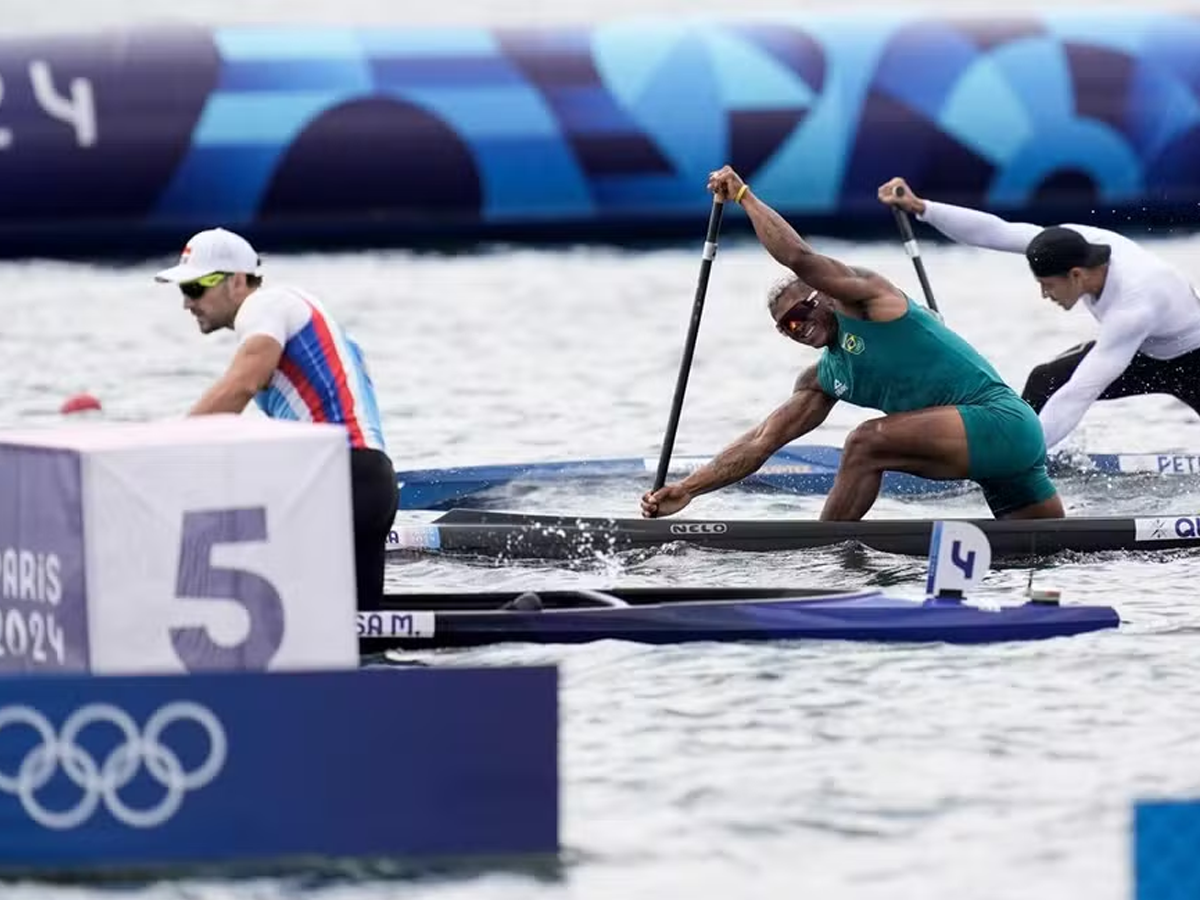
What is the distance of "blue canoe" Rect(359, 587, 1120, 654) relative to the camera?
34.1 ft

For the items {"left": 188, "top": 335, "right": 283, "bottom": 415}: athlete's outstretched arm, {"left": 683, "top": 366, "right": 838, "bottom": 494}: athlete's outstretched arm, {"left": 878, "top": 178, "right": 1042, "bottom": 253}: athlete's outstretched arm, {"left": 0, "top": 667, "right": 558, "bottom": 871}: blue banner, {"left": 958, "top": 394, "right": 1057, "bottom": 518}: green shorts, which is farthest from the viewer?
{"left": 878, "top": 178, "right": 1042, "bottom": 253}: athlete's outstretched arm

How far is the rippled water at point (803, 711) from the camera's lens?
8.11 m

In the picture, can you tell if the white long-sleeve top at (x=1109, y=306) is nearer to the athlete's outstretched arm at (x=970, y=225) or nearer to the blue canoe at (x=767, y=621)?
the athlete's outstretched arm at (x=970, y=225)

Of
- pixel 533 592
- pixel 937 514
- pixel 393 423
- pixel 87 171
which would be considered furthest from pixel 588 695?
pixel 87 171

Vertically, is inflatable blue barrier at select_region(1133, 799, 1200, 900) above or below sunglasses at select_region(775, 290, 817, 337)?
below

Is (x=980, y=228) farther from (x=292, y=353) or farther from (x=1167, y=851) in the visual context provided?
(x=1167, y=851)

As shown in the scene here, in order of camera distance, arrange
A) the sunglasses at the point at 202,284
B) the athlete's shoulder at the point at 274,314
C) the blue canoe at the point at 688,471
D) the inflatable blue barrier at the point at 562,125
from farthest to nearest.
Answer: the inflatable blue barrier at the point at 562,125 < the blue canoe at the point at 688,471 < the sunglasses at the point at 202,284 < the athlete's shoulder at the point at 274,314

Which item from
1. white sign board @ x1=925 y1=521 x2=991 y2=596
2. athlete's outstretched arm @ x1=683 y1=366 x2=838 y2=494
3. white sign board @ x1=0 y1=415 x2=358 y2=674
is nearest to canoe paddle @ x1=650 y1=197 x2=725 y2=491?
athlete's outstretched arm @ x1=683 y1=366 x2=838 y2=494

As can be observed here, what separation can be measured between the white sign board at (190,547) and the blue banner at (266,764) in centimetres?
50

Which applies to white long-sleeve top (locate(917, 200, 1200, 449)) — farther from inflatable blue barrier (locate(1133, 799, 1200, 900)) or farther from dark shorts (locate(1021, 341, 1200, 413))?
inflatable blue barrier (locate(1133, 799, 1200, 900))

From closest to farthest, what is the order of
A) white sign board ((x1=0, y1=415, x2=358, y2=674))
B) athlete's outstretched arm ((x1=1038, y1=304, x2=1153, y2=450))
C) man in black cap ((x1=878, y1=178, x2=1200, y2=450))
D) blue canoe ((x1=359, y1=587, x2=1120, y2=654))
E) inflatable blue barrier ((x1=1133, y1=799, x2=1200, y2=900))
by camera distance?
inflatable blue barrier ((x1=1133, y1=799, x2=1200, y2=900)), white sign board ((x1=0, y1=415, x2=358, y2=674)), blue canoe ((x1=359, y1=587, x2=1120, y2=654)), man in black cap ((x1=878, y1=178, x2=1200, y2=450)), athlete's outstretched arm ((x1=1038, y1=304, x2=1153, y2=450))

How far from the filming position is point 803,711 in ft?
32.6

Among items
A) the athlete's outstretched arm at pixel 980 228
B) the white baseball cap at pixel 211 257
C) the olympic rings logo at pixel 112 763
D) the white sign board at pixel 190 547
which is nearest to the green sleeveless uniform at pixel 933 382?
the athlete's outstretched arm at pixel 980 228

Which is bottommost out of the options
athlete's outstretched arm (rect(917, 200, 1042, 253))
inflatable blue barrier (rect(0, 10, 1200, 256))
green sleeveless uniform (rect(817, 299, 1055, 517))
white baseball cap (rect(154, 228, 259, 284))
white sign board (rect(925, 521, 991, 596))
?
white sign board (rect(925, 521, 991, 596))
